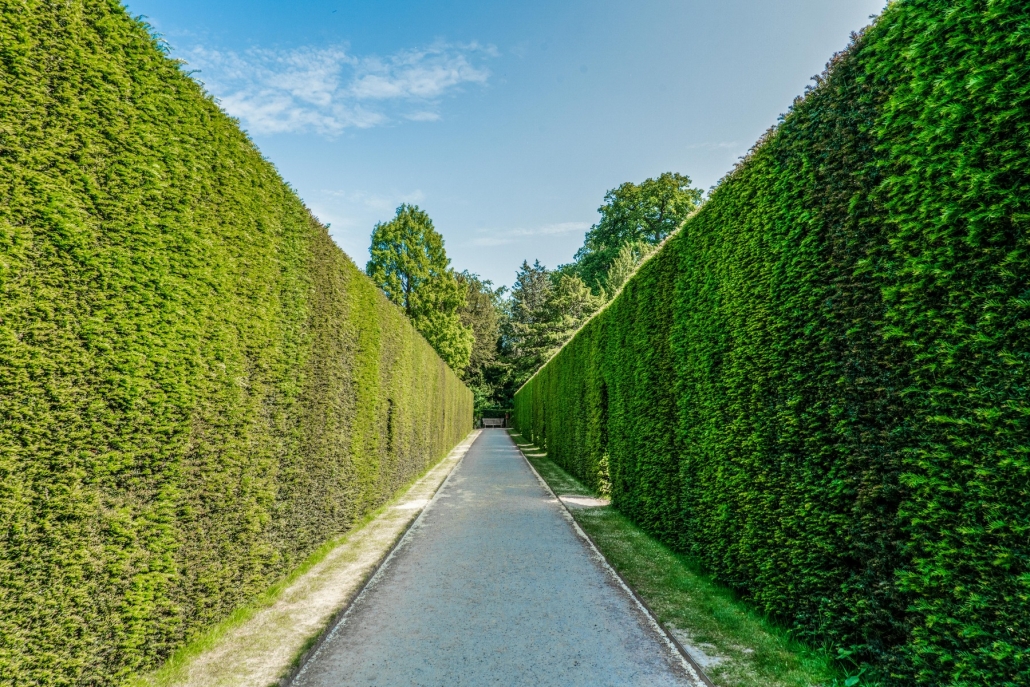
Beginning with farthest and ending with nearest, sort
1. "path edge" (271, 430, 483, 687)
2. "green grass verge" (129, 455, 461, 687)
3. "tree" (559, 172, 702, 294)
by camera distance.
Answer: "tree" (559, 172, 702, 294)
"path edge" (271, 430, 483, 687)
"green grass verge" (129, 455, 461, 687)

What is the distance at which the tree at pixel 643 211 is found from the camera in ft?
151

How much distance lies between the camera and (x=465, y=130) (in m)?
11.4

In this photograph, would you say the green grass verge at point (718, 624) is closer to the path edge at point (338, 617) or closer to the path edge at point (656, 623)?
the path edge at point (656, 623)

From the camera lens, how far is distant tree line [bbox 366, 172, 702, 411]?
131 ft

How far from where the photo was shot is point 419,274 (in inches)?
1588

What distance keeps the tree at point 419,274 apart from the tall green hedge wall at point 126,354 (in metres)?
34.3

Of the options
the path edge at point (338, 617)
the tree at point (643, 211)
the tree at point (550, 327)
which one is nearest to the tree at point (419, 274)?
the tree at point (550, 327)

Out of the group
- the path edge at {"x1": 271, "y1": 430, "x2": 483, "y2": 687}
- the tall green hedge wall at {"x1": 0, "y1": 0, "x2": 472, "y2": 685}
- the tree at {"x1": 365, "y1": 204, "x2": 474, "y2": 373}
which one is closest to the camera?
the tall green hedge wall at {"x1": 0, "y1": 0, "x2": 472, "y2": 685}

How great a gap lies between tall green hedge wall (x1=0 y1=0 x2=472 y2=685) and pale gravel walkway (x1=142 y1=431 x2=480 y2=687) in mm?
265

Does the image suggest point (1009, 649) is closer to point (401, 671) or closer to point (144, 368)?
point (401, 671)

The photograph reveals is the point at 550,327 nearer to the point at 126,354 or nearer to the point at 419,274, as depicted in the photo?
the point at 419,274

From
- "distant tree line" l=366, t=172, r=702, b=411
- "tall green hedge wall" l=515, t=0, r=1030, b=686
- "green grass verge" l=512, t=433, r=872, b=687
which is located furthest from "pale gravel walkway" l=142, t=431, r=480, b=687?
"distant tree line" l=366, t=172, r=702, b=411

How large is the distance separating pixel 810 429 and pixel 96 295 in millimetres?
5097

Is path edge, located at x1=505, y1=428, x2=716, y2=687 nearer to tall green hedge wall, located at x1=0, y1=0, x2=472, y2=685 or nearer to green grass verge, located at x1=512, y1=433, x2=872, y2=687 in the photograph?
green grass verge, located at x1=512, y1=433, x2=872, y2=687
